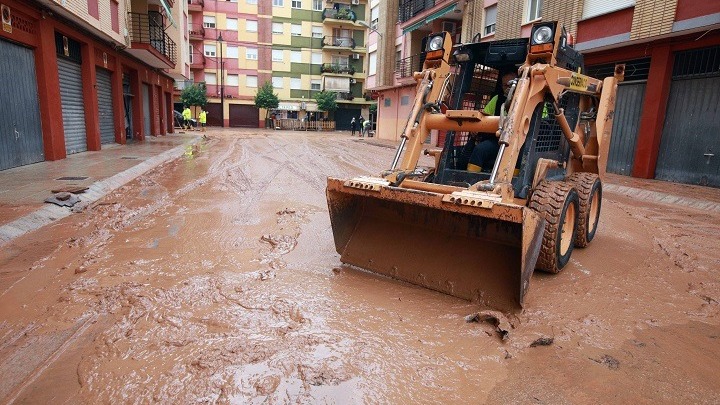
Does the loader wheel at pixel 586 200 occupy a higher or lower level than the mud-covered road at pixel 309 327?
higher

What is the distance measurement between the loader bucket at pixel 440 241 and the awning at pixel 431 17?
20764 mm

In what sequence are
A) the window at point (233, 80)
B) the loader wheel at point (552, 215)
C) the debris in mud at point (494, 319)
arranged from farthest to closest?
the window at point (233, 80) → the loader wheel at point (552, 215) → the debris in mud at point (494, 319)

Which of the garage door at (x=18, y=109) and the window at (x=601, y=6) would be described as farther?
the window at (x=601, y=6)

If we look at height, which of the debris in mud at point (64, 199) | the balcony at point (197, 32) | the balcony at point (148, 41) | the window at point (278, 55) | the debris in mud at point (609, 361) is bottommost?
the debris in mud at point (609, 361)

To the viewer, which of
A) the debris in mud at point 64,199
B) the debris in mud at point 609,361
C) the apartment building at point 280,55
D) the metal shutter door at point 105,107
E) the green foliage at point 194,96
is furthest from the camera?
the apartment building at point 280,55

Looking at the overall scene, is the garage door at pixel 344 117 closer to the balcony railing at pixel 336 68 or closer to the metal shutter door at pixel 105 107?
the balcony railing at pixel 336 68

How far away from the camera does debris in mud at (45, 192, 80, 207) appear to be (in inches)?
253

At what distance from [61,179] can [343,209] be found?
6550mm

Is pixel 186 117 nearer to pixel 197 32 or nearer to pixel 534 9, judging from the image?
pixel 197 32

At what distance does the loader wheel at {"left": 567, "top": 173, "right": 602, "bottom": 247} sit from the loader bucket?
70.7 inches

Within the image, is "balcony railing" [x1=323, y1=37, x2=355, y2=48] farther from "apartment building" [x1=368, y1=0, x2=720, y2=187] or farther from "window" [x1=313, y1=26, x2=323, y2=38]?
"apartment building" [x1=368, y1=0, x2=720, y2=187]

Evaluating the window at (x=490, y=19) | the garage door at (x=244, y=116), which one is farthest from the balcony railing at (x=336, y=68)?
the window at (x=490, y=19)

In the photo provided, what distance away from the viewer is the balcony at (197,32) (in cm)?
4631

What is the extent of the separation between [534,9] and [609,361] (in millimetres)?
16405
